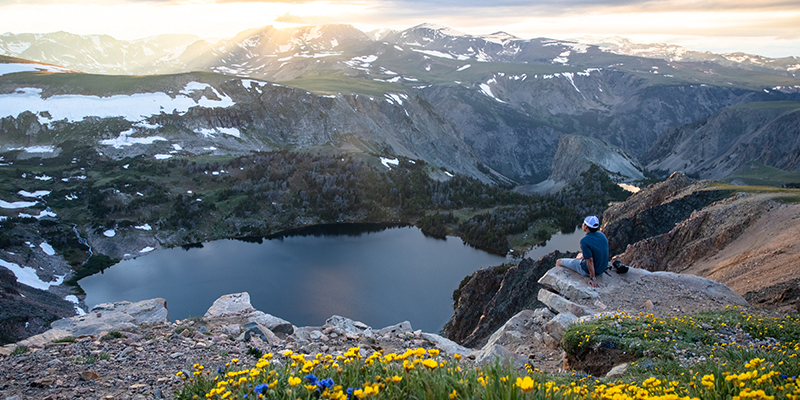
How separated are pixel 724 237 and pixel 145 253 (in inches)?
2188

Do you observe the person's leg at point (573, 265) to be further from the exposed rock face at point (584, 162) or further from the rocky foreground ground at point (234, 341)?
the exposed rock face at point (584, 162)

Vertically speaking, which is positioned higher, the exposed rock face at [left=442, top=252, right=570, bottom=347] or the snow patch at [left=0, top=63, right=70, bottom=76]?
the snow patch at [left=0, top=63, right=70, bottom=76]

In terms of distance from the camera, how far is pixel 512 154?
189m

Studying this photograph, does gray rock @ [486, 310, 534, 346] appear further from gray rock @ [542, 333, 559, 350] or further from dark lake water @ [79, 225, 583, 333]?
dark lake water @ [79, 225, 583, 333]

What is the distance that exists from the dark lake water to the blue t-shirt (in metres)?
22.8

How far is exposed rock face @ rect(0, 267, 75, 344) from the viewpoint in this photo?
25938 mm

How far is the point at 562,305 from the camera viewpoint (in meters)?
11.4

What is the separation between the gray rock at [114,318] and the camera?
39.3 ft

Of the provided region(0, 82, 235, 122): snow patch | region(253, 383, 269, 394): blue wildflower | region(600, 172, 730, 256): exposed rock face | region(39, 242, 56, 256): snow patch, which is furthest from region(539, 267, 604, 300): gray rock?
region(0, 82, 235, 122): snow patch

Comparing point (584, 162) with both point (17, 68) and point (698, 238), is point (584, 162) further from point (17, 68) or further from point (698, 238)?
point (17, 68)

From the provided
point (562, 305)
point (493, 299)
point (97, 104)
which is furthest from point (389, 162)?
point (562, 305)

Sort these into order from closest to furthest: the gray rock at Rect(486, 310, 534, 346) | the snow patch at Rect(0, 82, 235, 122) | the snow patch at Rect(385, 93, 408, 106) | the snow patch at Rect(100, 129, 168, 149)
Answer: the gray rock at Rect(486, 310, 534, 346) → the snow patch at Rect(100, 129, 168, 149) → the snow patch at Rect(0, 82, 235, 122) → the snow patch at Rect(385, 93, 408, 106)

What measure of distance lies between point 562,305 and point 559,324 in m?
1.63

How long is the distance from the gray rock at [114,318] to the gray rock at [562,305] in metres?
10.4
